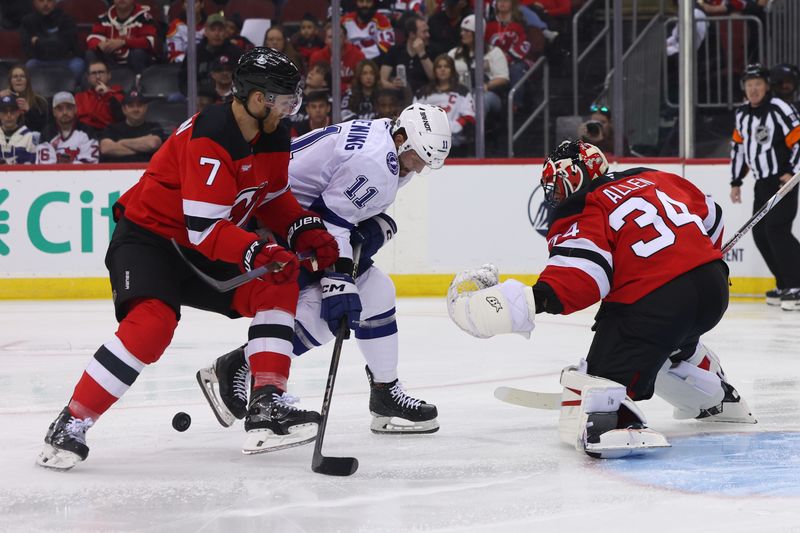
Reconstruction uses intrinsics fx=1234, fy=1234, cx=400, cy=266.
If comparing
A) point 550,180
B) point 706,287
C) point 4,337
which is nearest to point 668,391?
point 706,287

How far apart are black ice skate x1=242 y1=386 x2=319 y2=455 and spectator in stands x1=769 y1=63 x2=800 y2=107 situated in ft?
18.0

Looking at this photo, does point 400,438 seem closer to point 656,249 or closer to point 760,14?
→ point 656,249

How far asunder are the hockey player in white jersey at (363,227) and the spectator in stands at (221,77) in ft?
13.5

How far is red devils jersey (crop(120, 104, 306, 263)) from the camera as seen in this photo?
111 inches

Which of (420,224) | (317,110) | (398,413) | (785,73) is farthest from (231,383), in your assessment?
(785,73)

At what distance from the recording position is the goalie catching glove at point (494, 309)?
9.55 feet

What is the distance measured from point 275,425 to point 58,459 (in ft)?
1.65

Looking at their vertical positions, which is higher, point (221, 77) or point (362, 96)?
point (221, 77)

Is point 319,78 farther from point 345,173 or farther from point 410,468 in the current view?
point 410,468

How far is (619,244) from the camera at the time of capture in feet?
9.74

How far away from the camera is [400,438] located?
3328 mm

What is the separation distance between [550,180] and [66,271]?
4673 mm

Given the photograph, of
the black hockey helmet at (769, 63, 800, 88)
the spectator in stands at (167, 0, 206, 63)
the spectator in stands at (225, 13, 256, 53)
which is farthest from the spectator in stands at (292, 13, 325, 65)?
the black hockey helmet at (769, 63, 800, 88)

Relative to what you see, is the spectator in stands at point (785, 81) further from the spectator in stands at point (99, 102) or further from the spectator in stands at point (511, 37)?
the spectator in stands at point (99, 102)
